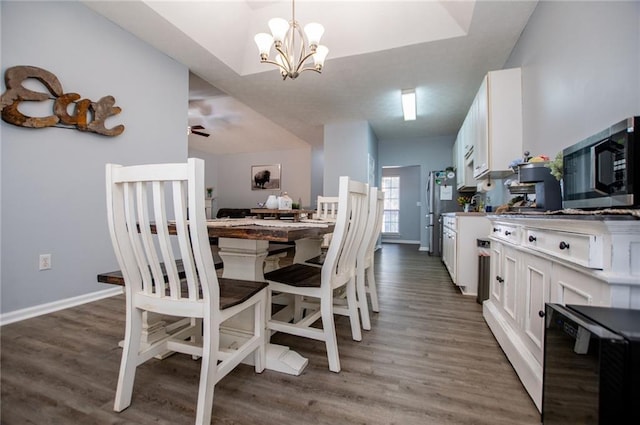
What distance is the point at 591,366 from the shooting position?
2.32 feet

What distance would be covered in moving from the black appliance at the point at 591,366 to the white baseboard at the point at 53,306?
2240 millimetres

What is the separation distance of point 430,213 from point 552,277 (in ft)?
15.9

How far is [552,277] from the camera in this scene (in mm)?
1176

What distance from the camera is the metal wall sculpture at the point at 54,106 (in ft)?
6.68

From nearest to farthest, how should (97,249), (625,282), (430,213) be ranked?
1. (625,282)
2. (97,249)
3. (430,213)

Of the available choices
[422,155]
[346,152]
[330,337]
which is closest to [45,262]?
[330,337]

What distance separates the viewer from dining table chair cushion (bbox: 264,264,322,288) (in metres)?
1.57

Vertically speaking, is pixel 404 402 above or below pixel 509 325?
below

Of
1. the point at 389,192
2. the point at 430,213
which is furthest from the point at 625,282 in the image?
the point at 389,192

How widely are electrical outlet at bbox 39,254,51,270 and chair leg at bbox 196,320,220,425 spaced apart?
2.10 meters

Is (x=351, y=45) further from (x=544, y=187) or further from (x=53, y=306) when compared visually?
(x=53, y=306)

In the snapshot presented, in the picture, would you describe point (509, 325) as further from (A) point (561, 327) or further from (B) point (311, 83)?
(B) point (311, 83)

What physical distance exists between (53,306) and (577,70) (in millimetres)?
4114

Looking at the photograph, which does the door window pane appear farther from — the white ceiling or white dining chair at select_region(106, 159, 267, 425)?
white dining chair at select_region(106, 159, 267, 425)
